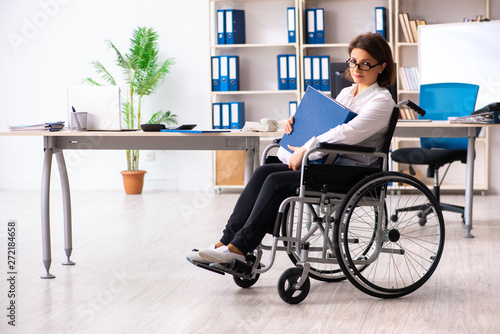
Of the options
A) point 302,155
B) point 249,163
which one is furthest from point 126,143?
point 302,155

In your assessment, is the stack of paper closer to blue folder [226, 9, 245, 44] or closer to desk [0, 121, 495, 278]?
desk [0, 121, 495, 278]

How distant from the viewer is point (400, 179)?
2402 mm

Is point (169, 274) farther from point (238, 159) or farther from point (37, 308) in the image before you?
point (238, 159)

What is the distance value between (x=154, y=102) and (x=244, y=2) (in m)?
1.23

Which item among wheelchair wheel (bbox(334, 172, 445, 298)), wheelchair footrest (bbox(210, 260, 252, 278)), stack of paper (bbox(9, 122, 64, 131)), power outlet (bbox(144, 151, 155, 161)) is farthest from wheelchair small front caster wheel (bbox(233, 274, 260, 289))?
power outlet (bbox(144, 151, 155, 161))

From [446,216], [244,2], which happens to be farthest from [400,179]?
[244,2]

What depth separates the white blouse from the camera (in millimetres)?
2418

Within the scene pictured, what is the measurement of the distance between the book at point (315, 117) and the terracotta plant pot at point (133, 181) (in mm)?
3270

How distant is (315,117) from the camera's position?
2529mm

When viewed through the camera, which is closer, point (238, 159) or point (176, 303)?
point (176, 303)

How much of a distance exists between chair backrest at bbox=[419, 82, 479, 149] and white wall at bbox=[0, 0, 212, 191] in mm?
2178

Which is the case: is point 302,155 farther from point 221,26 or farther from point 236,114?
point 221,26

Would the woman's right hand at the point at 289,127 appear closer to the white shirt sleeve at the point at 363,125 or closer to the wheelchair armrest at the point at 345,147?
the white shirt sleeve at the point at 363,125

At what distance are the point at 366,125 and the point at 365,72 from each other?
0.27m
